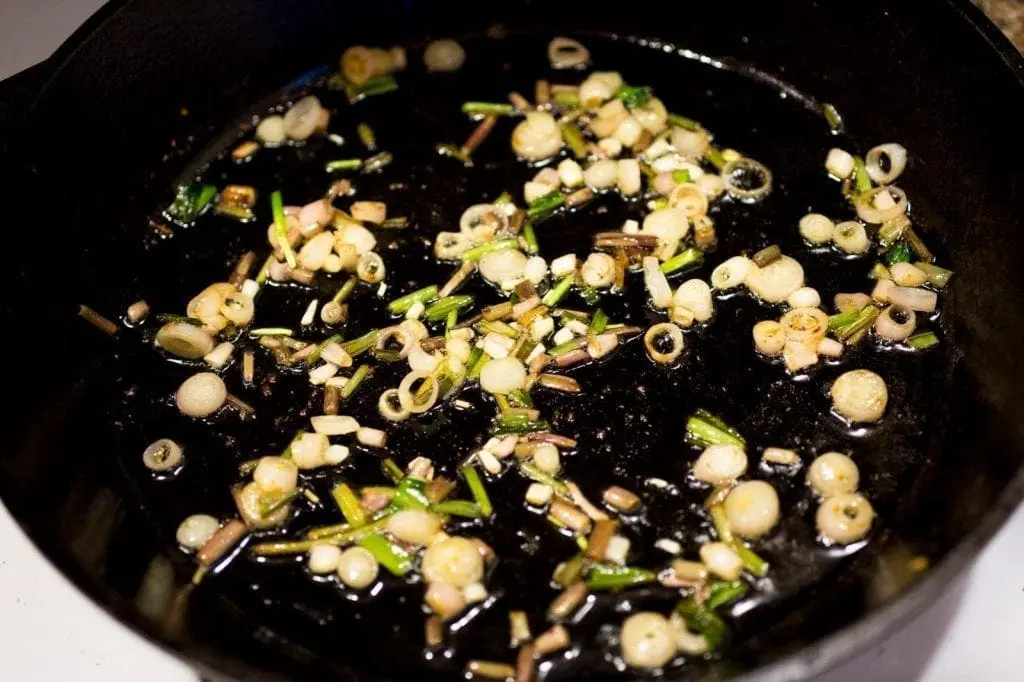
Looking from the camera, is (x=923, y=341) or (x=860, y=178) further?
(x=860, y=178)

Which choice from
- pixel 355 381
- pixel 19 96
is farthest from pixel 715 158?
pixel 19 96

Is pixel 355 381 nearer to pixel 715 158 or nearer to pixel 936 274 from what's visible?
pixel 715 158

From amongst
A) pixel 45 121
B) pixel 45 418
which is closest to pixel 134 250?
pixel 45 121

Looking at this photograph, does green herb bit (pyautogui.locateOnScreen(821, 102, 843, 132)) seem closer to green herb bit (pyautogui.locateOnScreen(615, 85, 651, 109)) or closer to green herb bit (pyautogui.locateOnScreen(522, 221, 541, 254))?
green herb bit (pyautogui.locateOnScreen(615, 85, 651, 109))

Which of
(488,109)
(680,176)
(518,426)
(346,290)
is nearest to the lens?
(518,426)

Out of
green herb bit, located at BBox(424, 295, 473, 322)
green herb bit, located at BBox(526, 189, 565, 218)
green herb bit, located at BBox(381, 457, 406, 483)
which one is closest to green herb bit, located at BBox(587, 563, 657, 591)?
green herb bit, located at BBox(381, 457, 406, 483)

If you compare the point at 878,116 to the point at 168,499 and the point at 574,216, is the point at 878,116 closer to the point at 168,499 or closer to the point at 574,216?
the point at 574,216
